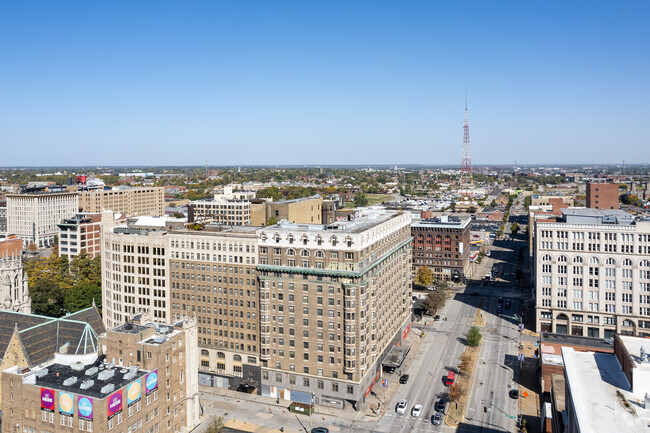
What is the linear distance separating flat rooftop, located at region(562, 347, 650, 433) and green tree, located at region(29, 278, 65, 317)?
12227cm

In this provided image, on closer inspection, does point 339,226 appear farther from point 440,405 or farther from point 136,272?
point 136,272

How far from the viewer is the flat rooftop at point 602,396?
150ft

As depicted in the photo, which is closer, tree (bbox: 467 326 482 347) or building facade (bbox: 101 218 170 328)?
building facade (bbox: 101 218 170 328)

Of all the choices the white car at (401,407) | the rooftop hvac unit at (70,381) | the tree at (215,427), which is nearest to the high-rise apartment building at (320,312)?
the white car at (401,407)

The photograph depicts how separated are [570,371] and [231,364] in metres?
65.2

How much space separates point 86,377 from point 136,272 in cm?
4331

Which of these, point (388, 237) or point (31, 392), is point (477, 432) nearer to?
point (388, 237)

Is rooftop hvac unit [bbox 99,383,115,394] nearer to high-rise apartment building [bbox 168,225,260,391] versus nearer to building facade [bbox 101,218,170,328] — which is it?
high-rise apartment building [bbox 168,225,260,391]

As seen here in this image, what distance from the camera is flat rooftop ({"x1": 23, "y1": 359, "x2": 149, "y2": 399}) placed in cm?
6538

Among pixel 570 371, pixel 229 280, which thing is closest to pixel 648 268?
pixel 570 371

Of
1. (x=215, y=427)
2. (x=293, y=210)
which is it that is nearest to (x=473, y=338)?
(x=215, y=427)

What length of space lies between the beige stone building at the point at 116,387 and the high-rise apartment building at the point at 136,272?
89.1 feet

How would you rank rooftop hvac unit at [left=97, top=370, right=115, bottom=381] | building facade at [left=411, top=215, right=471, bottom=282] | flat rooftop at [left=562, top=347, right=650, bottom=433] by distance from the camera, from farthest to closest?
building facade at [left=411, top=215, right=471, bottom=282]
rooftop hvac unit at [left=97, top=370, right=115, bottom=381]
flat rooftop at [left=562, top=347, right=650, bottom=433]

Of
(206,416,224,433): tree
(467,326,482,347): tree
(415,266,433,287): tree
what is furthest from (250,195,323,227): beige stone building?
(206,416,224,433): tree
